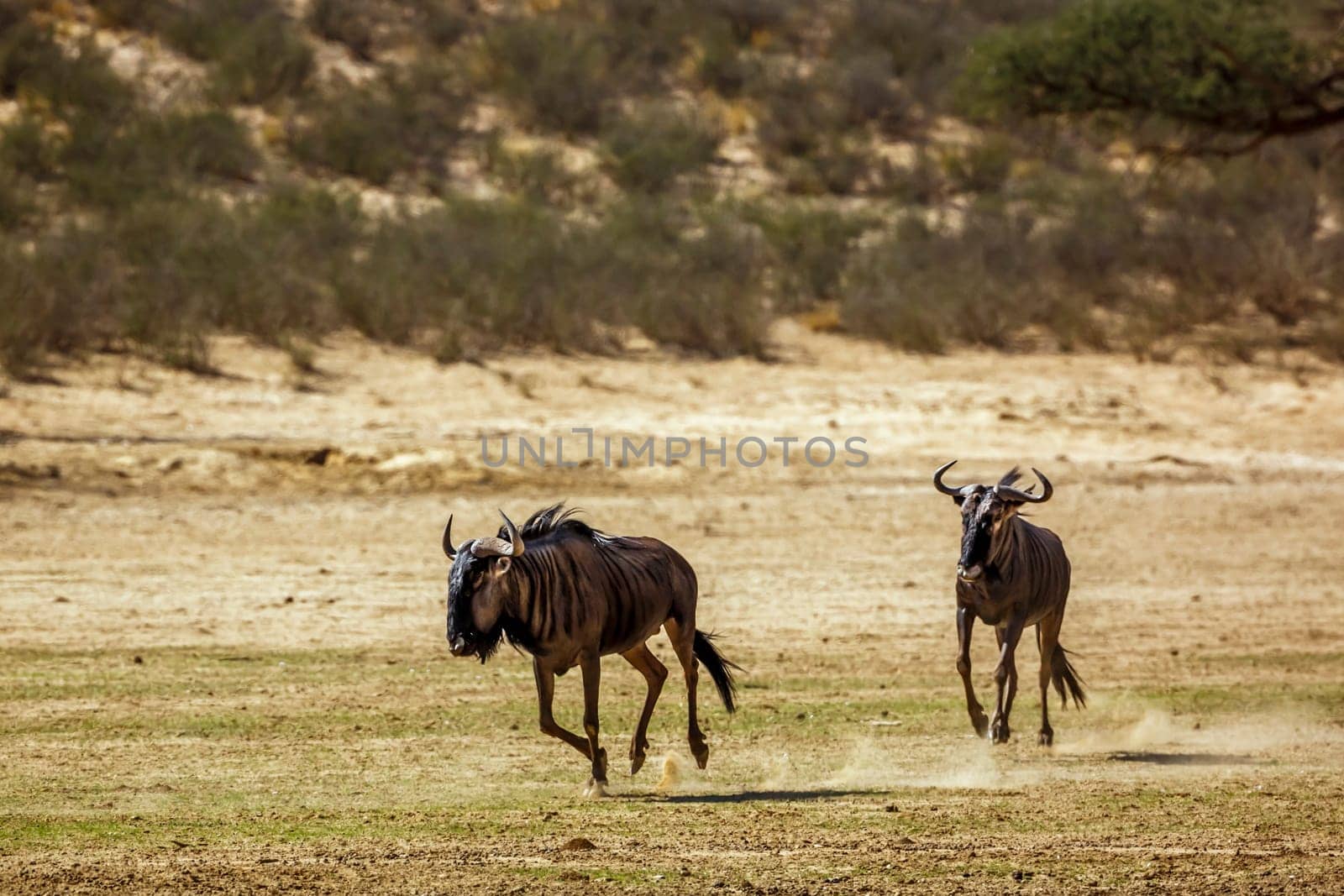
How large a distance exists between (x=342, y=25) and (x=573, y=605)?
3501cm

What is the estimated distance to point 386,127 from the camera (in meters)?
34.7

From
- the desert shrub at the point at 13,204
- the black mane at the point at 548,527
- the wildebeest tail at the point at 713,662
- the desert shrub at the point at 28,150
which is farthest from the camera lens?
the desert shrub at the point at 28,150

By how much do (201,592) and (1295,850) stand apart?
31.4 feet

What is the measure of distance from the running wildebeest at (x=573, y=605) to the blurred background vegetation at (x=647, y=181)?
14.1 m

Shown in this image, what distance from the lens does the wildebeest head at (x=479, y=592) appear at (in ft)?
27.5

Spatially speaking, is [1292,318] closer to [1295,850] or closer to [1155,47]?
[1155,47]

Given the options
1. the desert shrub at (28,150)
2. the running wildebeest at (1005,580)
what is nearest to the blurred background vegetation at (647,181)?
the desert shrub at (28,150)

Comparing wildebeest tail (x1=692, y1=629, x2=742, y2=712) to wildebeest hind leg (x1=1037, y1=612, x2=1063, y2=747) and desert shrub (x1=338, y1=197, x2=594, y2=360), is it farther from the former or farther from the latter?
desert shrub (x1=338, y1=197, x2=594, y2=360)

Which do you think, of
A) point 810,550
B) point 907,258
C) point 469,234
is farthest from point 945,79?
point 810,550

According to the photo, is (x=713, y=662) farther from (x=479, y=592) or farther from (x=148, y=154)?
(x=148, y=154)

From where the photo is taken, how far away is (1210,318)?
28.3m

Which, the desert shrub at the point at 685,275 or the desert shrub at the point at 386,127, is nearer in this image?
the desert shrub at the point at 685,275

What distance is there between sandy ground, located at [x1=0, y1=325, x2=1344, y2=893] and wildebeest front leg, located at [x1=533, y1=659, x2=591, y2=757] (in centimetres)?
31

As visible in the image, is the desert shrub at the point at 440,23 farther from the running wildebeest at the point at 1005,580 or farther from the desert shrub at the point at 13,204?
the running wildebeest at the point at 1005,580
